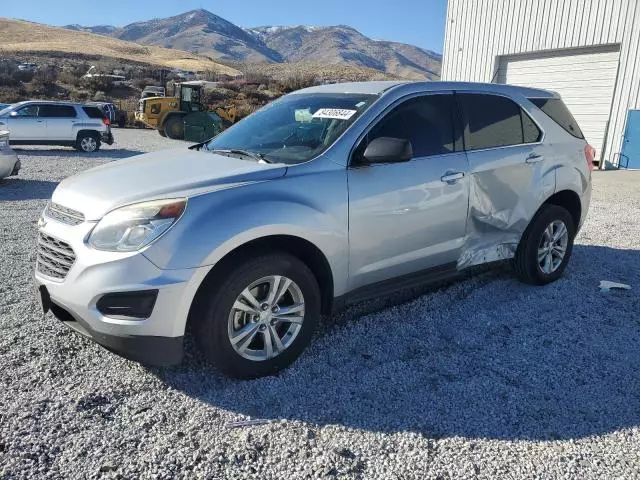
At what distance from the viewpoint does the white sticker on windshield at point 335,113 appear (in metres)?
3.86

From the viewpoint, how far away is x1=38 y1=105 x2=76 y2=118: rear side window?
57.6ft

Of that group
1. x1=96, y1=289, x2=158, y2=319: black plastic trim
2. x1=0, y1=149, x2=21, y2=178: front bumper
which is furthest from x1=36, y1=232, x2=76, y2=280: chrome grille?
x1=0, y1=149, x2=21, y2=178: front bumper

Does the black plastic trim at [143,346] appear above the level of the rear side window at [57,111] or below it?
below

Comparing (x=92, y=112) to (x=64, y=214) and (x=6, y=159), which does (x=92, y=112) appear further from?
(x=64, y=214)

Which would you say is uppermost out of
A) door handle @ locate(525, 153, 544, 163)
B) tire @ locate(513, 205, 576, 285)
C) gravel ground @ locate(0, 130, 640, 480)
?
door handle @ locate(525, 153, 544, 163)

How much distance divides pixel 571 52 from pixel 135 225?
55.8 feet

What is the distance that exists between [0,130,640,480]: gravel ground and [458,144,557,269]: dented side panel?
51 centimetres

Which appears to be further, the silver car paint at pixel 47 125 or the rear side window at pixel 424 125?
the silver car paint at pixel 47 125

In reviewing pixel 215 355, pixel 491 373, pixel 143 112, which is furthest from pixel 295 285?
pixel 143 112

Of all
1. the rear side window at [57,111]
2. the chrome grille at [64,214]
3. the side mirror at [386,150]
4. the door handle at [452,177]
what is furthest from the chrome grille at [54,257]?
the rear side window at [57,111]

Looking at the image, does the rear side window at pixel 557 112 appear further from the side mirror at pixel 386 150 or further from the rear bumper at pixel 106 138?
the rear bumper at pixel 106 138

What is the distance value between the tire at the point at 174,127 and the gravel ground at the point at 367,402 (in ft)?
68.9

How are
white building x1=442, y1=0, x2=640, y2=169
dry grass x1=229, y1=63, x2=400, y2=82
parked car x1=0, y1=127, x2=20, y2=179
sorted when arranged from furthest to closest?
dry grass x1=229, y1=63, x2=400, y2=82
white building x1=442, y1=0, x2=640, y2=169
parked car x1=0, y1=127, x2=20, y2=179

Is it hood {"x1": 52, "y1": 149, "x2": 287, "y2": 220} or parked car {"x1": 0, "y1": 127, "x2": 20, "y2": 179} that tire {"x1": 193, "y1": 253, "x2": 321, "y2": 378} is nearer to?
hood {"x1": 52, "y1": 149, "x2": 287, "y2": 220}
